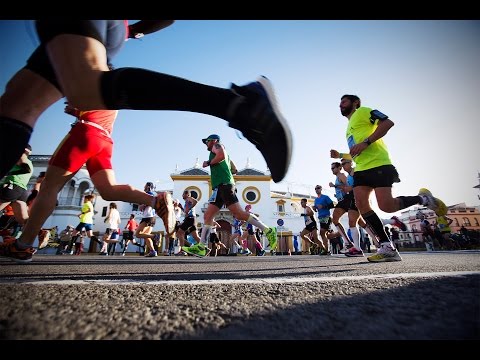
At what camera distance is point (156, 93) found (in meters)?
0.95

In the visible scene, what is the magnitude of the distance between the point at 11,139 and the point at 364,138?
Answer: 328 centimetres

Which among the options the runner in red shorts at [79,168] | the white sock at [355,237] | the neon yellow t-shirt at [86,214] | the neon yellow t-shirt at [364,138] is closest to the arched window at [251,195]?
the neon yellow t-shirt at [86,214]

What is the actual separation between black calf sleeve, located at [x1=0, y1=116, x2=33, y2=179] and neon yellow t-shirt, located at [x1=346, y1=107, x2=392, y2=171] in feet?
9.99

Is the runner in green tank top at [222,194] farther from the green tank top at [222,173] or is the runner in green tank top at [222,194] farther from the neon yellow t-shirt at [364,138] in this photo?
the neon yellow t-shirt at [364,138]

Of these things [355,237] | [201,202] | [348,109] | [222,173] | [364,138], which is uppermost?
[201,202]

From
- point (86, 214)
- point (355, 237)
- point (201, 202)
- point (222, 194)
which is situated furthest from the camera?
point (201, 202)

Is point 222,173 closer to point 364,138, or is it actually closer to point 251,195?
point 364,138

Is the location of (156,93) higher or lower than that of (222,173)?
lower

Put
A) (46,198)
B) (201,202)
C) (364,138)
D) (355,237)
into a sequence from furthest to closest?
(201,202) < (355,237) < (364,138) < (46,198)

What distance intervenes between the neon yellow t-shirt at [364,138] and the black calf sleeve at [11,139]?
3044mm

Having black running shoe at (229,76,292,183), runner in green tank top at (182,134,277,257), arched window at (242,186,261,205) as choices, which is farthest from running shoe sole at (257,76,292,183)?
arched window at (242,186,261,205)

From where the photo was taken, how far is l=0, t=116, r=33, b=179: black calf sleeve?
1121 mm

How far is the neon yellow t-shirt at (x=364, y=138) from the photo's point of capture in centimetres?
286

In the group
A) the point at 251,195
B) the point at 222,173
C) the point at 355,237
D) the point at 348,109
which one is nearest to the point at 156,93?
the point at 348,109
